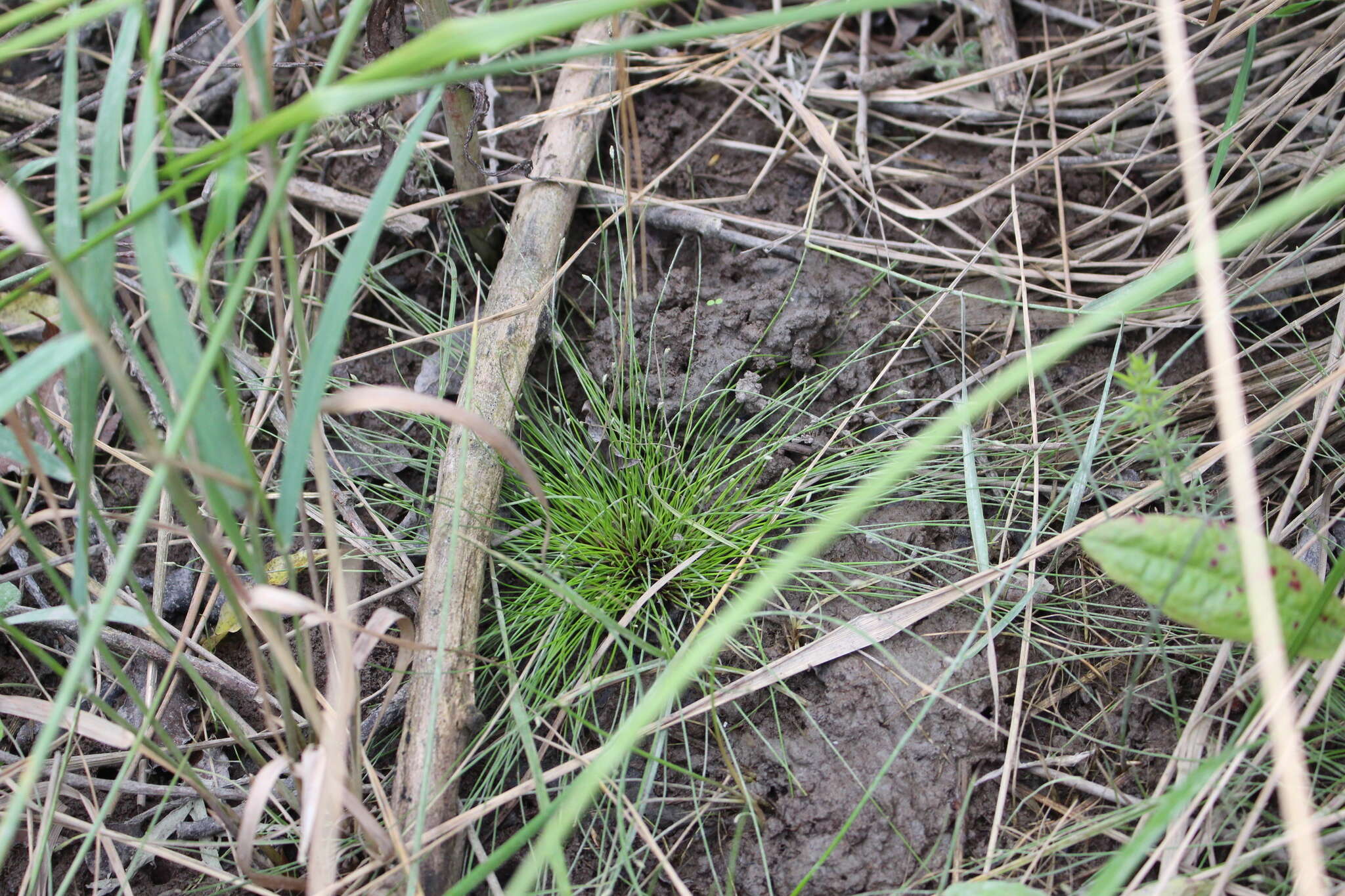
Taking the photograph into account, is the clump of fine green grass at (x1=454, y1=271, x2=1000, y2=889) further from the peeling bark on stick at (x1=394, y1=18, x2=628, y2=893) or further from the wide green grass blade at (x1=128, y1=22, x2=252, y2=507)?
the wide green grass blade at (x1=128, y1=22, x2=252, y2=507)

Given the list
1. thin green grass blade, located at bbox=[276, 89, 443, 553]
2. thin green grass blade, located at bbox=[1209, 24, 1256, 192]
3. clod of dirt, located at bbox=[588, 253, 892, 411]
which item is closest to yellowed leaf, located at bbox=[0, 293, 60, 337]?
clod of dirt, located at bbox=[588, 253, 892, 411]

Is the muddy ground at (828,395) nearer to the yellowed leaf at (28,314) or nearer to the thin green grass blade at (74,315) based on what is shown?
the yellowed leaf at (28,314)

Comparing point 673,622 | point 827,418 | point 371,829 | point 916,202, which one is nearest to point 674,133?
point 916,202

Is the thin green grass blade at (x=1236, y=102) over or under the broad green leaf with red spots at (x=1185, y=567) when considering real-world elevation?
over

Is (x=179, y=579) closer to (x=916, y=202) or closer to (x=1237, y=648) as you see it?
(x=916, y=202)

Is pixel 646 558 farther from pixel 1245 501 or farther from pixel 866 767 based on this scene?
pixel 1245 501

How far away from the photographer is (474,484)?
1.47 meters

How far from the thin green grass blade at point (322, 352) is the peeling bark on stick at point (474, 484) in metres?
0.24

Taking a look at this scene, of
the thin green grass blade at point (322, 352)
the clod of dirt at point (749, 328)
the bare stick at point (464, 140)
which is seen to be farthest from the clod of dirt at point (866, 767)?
the bare stick at point (464, 140)

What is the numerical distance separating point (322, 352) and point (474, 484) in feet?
1.74

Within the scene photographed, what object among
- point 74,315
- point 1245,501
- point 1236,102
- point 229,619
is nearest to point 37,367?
point 74,315

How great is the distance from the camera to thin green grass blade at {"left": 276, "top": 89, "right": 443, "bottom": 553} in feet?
3.14

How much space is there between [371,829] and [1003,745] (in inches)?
36.2

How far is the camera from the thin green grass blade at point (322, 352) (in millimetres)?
958
